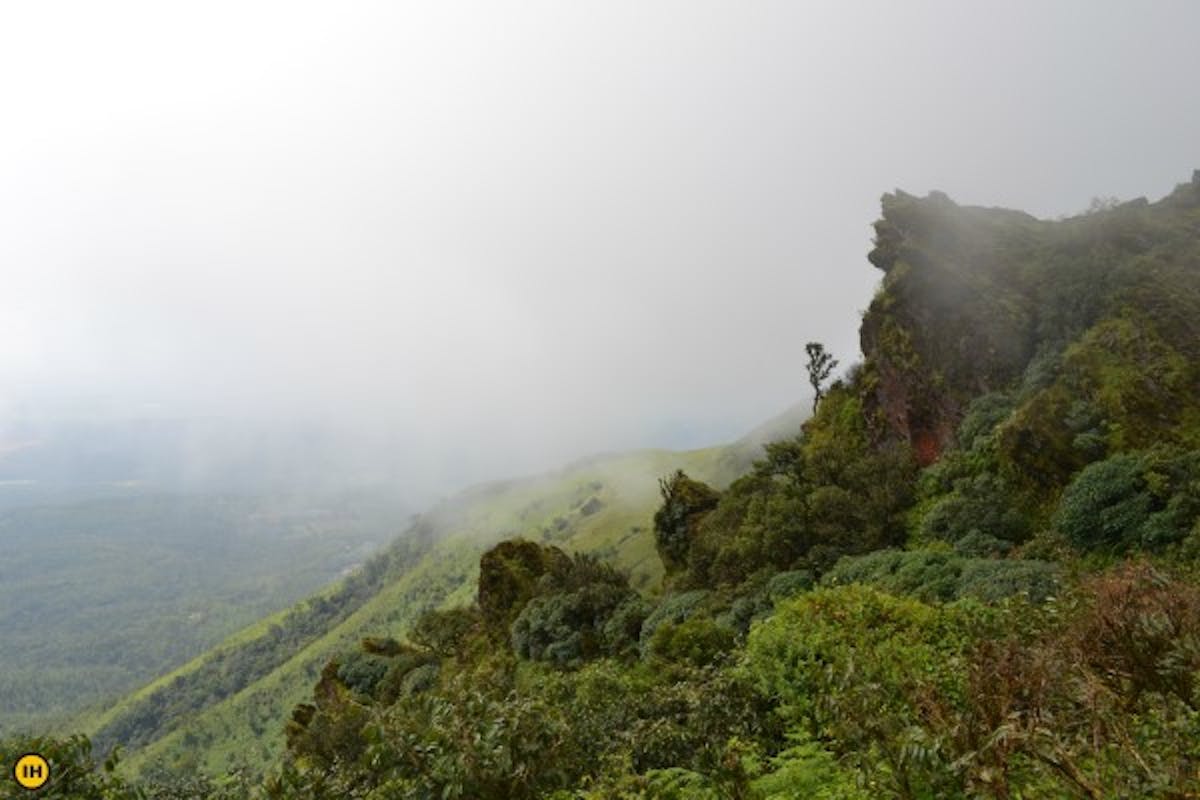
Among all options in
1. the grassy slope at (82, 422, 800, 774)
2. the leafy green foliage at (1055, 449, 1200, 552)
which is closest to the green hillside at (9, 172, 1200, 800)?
the leafy green foliage at (1055, 449, 1200, 552)

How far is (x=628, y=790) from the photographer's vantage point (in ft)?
29.3

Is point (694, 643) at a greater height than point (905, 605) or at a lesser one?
lesser

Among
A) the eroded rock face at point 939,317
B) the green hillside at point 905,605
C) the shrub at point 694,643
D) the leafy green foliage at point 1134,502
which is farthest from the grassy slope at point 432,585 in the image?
the leafy green foliage at point 1134,502

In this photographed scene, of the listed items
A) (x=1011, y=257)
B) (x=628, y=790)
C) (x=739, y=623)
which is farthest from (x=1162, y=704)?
(x=1011, y=257)

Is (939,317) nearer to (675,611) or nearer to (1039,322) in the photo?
(1039,322)

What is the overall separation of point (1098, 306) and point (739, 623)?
22.7 metres

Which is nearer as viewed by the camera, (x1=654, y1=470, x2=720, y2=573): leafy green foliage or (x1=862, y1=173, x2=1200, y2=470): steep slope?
(x1=862, y1=173, x2=1200, y2=470): steep slope

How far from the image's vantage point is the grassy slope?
316 ft

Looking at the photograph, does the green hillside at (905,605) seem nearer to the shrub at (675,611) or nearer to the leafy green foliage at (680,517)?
the leafy green foliage at (680,517)

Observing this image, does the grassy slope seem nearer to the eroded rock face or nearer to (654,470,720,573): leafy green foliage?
(654,470,720,573): leafy green foliage

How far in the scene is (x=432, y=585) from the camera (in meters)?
150

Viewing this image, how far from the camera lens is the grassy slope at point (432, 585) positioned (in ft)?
316

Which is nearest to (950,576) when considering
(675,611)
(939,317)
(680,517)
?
(675,611)

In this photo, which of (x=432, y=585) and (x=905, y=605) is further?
(x=432, y=585)
